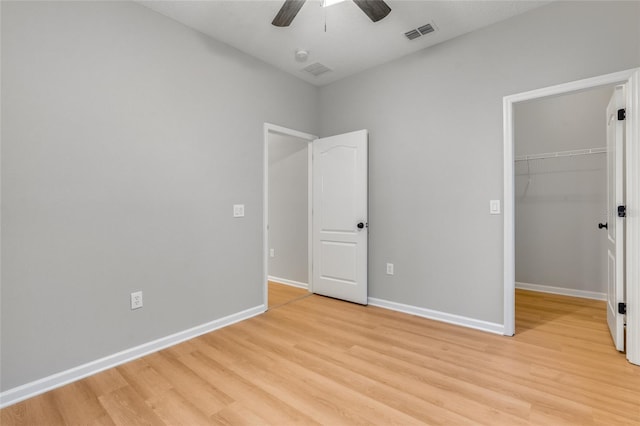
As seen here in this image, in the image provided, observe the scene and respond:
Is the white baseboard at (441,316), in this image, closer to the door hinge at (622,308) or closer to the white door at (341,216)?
the white door at (341,216)

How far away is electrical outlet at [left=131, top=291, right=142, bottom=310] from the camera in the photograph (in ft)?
7.79

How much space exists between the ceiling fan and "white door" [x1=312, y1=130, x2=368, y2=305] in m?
1.55

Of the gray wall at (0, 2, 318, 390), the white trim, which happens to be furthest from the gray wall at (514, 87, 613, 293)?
the gray wall at (0, 2, 318, 390)

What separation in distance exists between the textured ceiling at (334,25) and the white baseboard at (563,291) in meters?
3.29

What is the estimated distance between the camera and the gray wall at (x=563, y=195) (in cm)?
368

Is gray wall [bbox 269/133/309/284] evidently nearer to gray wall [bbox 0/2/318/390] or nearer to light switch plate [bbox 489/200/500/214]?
gray wall [bbox 0/2/318/390]

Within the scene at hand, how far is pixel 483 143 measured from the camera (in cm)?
283

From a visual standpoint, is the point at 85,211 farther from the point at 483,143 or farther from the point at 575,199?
the point at 575,199

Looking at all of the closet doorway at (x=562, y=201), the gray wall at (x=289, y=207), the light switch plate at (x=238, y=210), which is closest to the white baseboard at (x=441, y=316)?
the closet doorway at (x=562, y=201)

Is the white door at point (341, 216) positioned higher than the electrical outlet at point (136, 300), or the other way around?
the white door at point (341, 216)

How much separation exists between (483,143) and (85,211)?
3.30 metres

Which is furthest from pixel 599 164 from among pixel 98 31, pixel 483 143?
pixel 98 31

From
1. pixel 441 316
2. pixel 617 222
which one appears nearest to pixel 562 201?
pixel 617 222

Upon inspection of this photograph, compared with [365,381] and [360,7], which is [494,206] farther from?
[360,7]
